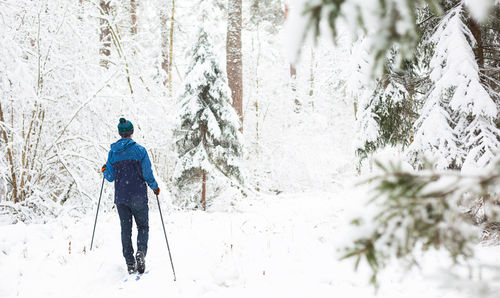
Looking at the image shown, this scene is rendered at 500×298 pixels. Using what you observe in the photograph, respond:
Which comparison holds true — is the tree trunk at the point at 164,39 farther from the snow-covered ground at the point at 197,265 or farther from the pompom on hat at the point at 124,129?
the pompom on hat at the point at 124,129

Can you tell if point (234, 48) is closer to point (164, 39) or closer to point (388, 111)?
point (164, 39)

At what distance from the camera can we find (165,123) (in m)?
9.62

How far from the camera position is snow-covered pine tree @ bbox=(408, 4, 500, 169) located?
442 cm

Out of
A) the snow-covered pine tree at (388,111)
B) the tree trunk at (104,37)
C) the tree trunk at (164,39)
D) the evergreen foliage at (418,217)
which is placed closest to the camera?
the evergreen foliage at (418,217)

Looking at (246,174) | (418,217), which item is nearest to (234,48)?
(246,174)

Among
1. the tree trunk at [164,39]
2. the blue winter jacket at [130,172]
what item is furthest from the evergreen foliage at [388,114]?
the tree trunk at [164,39]

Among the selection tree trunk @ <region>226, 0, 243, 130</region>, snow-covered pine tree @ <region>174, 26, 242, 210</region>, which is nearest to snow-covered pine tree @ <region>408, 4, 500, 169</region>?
Answer: snow-covered pine tree @ <region>174, 26, 242, 210</region>

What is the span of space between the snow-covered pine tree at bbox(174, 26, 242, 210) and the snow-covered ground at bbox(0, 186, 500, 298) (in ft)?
12.0

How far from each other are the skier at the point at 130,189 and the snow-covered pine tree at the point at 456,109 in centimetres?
407

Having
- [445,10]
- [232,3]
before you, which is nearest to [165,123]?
[232,3]

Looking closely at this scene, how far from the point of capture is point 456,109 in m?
4.55

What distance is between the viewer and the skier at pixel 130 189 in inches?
177

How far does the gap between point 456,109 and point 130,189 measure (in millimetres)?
4815

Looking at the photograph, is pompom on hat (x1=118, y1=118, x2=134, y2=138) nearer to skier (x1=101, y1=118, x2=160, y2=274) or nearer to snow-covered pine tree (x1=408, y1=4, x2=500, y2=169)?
skier (x1=101, y1=118, x2=160, y2=274)
